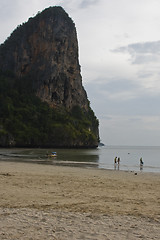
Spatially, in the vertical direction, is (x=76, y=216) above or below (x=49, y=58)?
below

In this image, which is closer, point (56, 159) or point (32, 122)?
point (56, 159)

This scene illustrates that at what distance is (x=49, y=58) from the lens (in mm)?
143750

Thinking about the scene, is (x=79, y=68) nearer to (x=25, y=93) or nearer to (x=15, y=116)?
(x=25, y=93)

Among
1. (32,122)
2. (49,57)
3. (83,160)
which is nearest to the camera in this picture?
(83,160)

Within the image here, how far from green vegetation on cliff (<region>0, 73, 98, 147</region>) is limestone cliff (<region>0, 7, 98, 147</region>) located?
574cm

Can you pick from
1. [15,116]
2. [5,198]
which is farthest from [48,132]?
[5,198]

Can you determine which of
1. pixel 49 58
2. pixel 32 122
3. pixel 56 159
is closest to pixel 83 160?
pixel 56 159

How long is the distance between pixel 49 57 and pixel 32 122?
4115cm

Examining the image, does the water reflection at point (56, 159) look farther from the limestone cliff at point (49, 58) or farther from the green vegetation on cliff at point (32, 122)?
the limestone cliff at point (49, 58)

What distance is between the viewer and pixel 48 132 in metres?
122

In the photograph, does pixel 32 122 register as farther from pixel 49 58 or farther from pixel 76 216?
pixel 76 216

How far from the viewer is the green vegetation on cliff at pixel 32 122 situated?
10975 centimetres

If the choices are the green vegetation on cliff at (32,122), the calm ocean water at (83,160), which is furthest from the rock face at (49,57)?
the calm ocean water at (83,160)

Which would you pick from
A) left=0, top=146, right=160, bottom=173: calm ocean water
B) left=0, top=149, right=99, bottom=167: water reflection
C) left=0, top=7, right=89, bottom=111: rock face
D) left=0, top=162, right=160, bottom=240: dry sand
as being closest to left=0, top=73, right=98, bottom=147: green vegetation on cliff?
left=0, top=7, right=89, bottom=111: rock face
